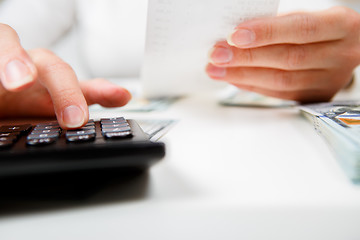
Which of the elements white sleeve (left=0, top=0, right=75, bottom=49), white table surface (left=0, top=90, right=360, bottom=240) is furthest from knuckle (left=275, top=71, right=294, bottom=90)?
white sleeve (left=0, top=0, right=75, bottom=49)

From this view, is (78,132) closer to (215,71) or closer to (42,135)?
(42,135)

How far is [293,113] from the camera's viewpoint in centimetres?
49

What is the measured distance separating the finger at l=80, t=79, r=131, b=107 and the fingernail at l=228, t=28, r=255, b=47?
6.5 inches

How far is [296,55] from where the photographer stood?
0.48 m

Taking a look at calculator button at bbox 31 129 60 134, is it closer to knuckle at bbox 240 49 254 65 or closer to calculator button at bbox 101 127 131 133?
calculator button at bbox 101 127 131 133

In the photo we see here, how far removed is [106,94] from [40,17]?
2.16 ft

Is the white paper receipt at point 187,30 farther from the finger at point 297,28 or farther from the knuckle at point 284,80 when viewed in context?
the knuckle at point 284,80

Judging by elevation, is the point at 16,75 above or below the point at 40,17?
below

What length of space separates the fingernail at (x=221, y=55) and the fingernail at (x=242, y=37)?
0.04 m

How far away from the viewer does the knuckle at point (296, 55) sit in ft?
1.56

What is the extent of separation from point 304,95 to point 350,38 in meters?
0.11

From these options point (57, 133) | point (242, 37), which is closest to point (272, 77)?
point (242, 37)

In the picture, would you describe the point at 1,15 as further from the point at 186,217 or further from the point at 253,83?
the point at 186,217

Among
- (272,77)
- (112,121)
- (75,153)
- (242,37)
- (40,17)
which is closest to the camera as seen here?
(75,153)
